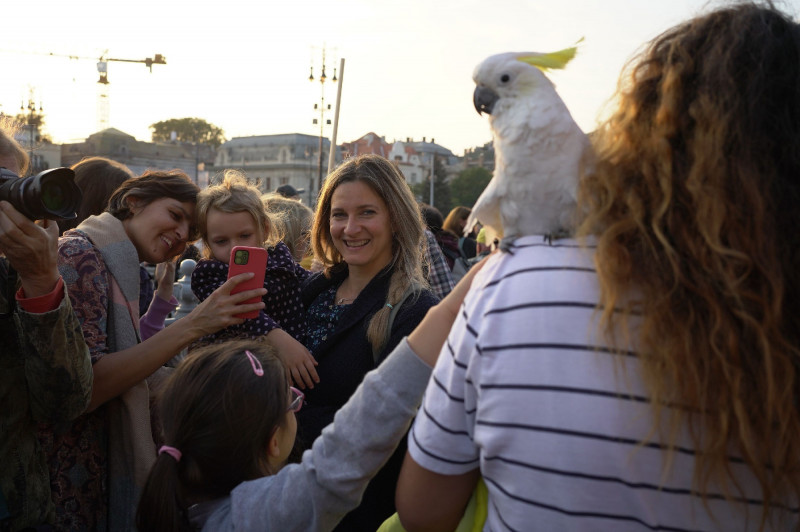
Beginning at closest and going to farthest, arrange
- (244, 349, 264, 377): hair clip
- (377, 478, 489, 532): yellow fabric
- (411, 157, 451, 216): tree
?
(377, 478, 489, 532): yellow fabric, (244, 349, 264, 377): hair clip, (411, 157, 451, 216): tree

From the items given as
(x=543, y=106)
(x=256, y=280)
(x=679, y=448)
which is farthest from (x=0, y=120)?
(x=679, y=448)

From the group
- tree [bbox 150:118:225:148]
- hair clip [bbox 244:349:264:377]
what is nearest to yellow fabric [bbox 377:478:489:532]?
hair clip [bbox 244:349:264:377]

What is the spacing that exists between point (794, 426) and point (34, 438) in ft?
6.78

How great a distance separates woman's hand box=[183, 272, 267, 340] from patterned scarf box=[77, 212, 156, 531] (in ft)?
0.85

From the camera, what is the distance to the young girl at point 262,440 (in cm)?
122

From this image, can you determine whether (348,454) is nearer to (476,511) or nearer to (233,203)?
(476,511)

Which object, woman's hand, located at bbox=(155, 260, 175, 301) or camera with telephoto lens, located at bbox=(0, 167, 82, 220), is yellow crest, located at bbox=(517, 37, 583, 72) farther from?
woman's hand, located at bbox=(155, 260, 175, 301)

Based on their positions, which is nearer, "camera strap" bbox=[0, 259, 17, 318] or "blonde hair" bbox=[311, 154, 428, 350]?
"camera strap" bbox=[0, 259, 17, 318]

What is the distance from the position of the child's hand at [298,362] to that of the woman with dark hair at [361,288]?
0.05 meters

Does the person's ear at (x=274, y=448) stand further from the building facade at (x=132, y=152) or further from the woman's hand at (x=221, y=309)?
the building facade at (x=132, y=152)

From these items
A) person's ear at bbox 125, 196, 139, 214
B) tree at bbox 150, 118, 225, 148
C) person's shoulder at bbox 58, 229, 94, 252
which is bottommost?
person's shoulder at bbox 58, 229, 94, 252

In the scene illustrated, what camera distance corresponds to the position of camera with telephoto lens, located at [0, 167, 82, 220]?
171 centimetres

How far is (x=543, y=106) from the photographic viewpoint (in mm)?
1489

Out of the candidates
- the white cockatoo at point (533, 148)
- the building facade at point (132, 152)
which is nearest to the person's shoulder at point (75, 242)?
the white cockatoo at point (533, 148)
